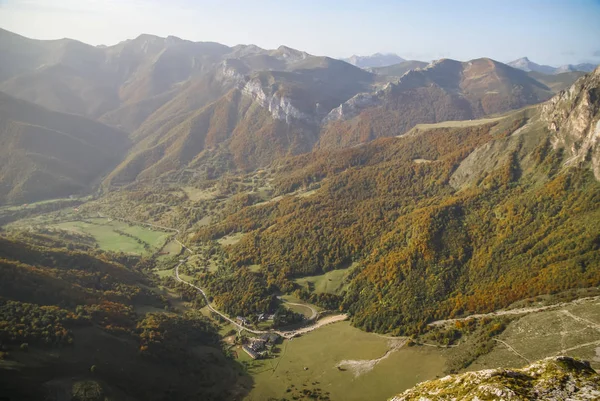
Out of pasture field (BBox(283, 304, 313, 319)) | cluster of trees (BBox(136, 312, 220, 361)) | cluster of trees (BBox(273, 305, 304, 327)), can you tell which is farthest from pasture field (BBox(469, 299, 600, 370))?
cluster of trees (BBox(136, 312, 220, 361))

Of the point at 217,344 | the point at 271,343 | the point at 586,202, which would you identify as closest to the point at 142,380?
the point at 217,344

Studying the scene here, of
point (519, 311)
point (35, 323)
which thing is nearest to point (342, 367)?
point (519, 311)

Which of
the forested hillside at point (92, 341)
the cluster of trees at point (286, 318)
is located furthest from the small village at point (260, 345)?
the forested hillside at point (92, 341)

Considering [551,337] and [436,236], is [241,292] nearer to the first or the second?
[436,236]

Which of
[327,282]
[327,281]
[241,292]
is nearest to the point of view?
[241,292]

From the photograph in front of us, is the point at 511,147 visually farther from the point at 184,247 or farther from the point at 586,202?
the point at 184,247

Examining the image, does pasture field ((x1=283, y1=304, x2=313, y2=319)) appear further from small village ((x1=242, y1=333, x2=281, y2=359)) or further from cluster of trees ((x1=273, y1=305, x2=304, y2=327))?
small village ((x1=242, y1=333, x2=281, y2=359))
